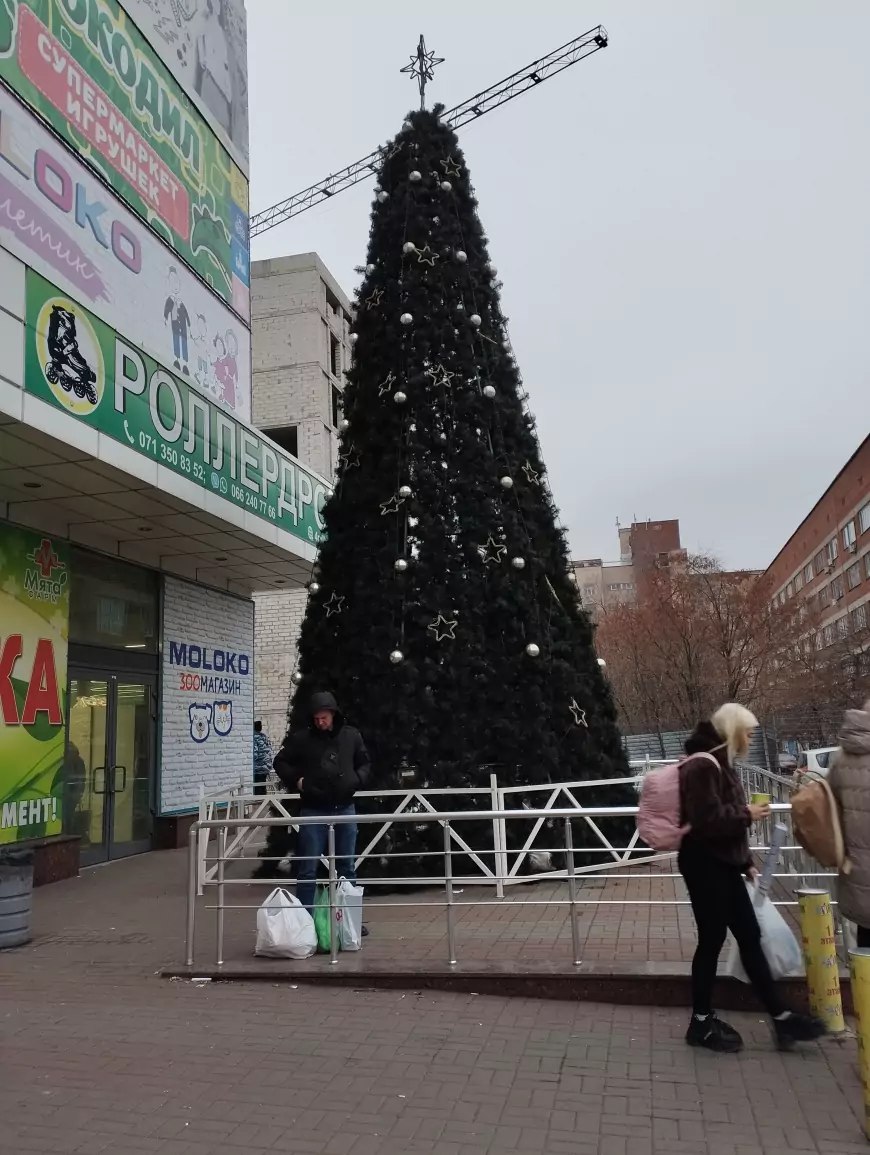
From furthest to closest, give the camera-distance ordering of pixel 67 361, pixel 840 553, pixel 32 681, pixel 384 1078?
pixel 840 553, pixel 32 681, pixel 67 361, pixel 384 1078

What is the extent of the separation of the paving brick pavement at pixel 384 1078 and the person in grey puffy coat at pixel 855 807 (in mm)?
762

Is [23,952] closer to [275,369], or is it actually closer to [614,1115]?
[614,1115]

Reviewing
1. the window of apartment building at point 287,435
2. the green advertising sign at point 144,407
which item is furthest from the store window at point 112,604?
the window of apartment building at point 287,435

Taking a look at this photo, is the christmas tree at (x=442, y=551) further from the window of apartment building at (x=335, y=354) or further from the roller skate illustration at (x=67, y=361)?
the window of apartment building at (x=335, y=354)

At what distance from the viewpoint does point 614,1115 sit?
141 inches

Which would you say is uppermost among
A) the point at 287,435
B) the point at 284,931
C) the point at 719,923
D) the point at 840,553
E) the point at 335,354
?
the point at 335,354

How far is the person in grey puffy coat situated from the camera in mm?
3756

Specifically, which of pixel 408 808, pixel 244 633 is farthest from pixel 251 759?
pixel 408 808

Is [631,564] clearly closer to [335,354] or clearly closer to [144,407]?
[335,354]

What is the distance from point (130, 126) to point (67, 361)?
4982mm

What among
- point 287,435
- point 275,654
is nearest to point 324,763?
point 275,654

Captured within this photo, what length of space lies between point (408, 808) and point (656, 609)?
2019cm

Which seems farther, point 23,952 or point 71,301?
point 71,301

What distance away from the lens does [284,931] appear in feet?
19.0
